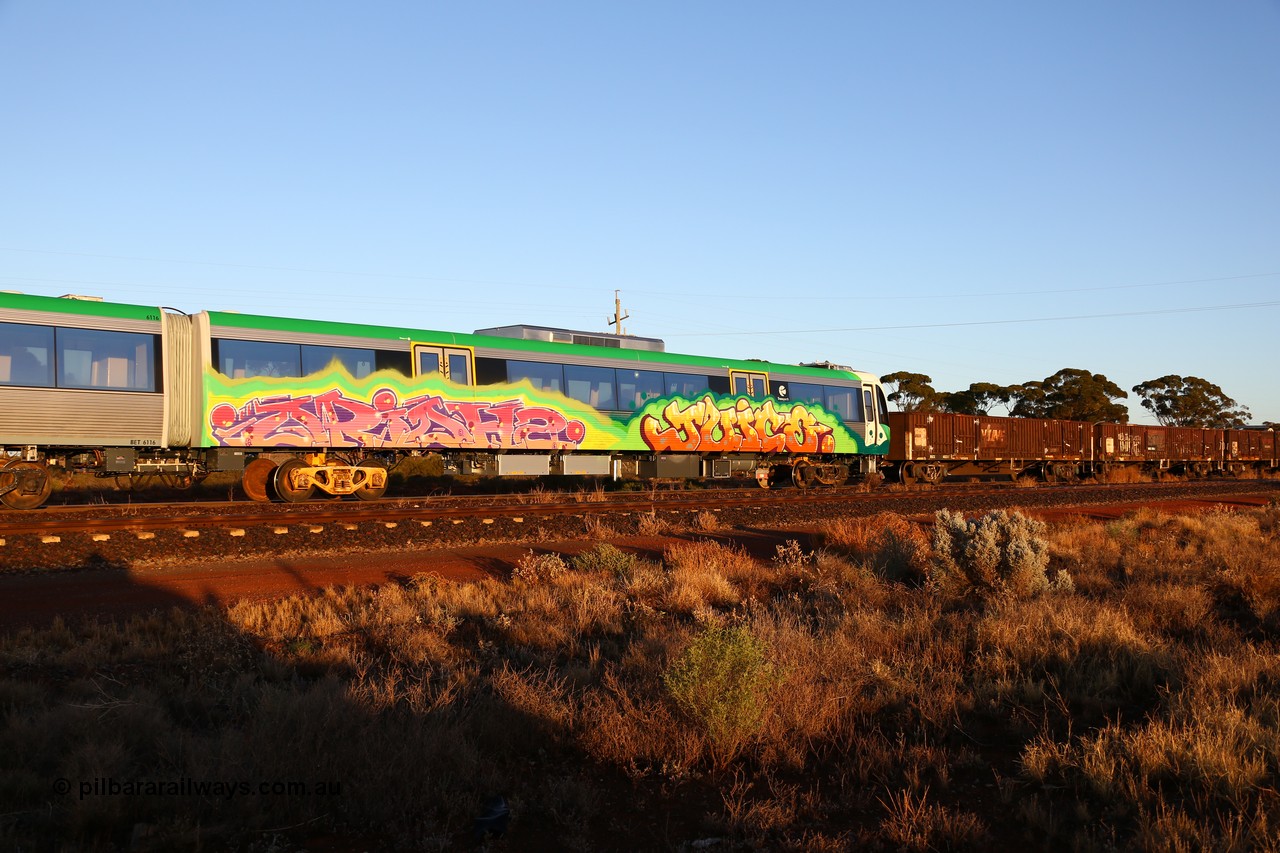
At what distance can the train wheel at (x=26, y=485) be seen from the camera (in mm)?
16188

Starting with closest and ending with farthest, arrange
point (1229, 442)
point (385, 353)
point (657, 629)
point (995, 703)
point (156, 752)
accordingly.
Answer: point (156, 752) < point (995, 703) < point (657, 629) < point (385, 353) < point (1229, 442)

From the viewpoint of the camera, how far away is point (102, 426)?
16.4 metres

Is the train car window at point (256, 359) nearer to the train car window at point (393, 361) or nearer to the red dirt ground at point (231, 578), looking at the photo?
the train car window at point (393, 361)

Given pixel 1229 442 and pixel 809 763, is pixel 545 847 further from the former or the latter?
pixel 1229 442

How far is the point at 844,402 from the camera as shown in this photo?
93.0 feet

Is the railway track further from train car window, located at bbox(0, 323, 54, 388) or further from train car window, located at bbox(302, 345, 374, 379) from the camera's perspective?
train car window, located at bbox(302, 345, 374, 379)

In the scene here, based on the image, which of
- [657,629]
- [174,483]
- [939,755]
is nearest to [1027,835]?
[939,755]

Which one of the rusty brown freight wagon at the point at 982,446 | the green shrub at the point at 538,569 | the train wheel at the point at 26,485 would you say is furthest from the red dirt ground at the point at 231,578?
the rusty brown freight wagon at the point at 982,446

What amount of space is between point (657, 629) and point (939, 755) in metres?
3.32

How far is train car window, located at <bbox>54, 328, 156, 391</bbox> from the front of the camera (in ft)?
52.6

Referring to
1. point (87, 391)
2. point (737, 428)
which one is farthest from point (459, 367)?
point (737, 428)

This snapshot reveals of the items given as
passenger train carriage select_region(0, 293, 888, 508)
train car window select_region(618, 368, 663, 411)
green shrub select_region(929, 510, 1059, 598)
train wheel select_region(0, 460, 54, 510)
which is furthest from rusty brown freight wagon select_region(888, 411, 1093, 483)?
train wheel select_region(0, 460, 54, 510)

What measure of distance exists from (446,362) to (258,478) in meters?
4.41

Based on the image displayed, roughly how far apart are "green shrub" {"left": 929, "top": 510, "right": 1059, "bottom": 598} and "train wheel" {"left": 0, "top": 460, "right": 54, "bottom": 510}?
1448 centimetres
